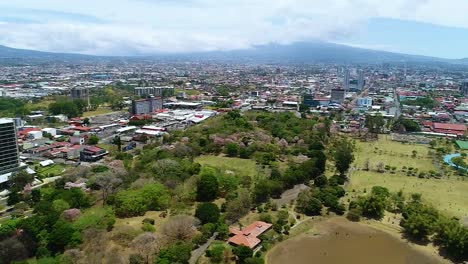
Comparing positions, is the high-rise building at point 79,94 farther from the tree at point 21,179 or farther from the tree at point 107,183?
the tree at point 107,183

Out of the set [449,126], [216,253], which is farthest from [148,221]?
[449,126]

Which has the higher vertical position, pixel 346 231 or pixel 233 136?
pixel 233 136

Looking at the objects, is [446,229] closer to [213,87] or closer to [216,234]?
[216,234]

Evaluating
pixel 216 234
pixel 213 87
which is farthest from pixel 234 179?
pixel 213 87

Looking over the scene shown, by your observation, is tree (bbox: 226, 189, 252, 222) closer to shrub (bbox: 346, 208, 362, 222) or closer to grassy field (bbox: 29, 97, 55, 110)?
shrub (bbox: 346, 208, 362, 222)

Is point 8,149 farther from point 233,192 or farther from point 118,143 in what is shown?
point 233,192

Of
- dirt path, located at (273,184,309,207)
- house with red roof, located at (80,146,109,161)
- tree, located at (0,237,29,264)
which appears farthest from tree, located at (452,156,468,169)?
tree, located at (0,237,29,264)
